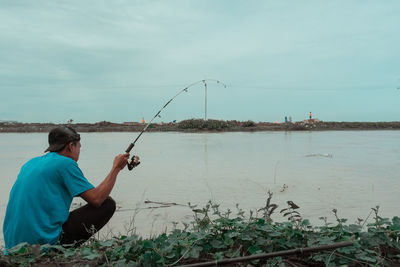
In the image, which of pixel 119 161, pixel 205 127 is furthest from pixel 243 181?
pixel 205 127

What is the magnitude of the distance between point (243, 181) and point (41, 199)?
3265mm

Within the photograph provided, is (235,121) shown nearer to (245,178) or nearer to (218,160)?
(218,160)

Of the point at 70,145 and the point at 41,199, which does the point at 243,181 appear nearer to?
the point at 70,145

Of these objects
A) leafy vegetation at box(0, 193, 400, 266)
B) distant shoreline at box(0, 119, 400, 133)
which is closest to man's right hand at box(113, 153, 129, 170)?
leafy vegetation at box(0, 193, 400, 266)

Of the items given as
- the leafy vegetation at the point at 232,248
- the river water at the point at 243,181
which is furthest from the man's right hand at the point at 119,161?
the leafy vegetation at the point at 232,248

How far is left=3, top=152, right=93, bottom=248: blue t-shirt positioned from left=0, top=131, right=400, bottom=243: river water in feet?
1.52

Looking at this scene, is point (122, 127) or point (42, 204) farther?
point (122, 127)

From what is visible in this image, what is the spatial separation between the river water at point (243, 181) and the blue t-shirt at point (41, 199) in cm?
46

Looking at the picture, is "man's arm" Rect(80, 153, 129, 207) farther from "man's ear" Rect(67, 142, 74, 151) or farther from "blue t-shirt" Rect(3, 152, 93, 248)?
"man's ear" Rect(67, 142, 74, 151)

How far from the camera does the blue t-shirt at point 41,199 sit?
2244 millimetres

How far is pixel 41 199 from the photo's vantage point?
2281 mm

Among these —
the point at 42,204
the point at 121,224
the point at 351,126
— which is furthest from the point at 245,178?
the point at 351,126

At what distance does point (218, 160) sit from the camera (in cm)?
696

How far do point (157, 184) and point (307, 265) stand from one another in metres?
3.32
